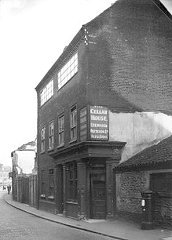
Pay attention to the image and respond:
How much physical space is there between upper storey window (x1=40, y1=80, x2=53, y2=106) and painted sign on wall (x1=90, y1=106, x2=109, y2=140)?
9076 mm

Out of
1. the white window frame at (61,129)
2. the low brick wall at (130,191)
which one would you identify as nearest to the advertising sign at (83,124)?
the low brick wall at (130,191)

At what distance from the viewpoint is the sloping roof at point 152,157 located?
16.3 meters

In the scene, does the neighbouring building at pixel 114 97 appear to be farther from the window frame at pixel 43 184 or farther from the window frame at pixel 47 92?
the window frame at pixel 43 184

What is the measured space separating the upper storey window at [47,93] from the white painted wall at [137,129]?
30.8 feet

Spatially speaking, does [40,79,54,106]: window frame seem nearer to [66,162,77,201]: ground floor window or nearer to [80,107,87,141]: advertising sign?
[66,162,77,201]: ground floor window

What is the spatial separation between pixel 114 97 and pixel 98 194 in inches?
204

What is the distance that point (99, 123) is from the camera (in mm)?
20141

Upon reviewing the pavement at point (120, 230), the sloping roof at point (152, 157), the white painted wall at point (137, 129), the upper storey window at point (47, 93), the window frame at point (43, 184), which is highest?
the upper storey window at point (47, 93)

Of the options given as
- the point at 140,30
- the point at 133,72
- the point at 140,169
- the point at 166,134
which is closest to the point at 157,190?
the point at 140,169

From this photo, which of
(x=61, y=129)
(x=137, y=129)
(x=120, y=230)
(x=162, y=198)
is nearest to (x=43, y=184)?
(x=61, y=129)

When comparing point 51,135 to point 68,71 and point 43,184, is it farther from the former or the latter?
point 68,71

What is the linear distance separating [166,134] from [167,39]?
5.50 metres

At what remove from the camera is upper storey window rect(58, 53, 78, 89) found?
22.9m

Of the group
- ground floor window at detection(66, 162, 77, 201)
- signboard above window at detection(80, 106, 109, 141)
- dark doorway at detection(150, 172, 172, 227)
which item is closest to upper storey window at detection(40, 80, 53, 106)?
ground floor window at detection(66, 162, 77, 201)
